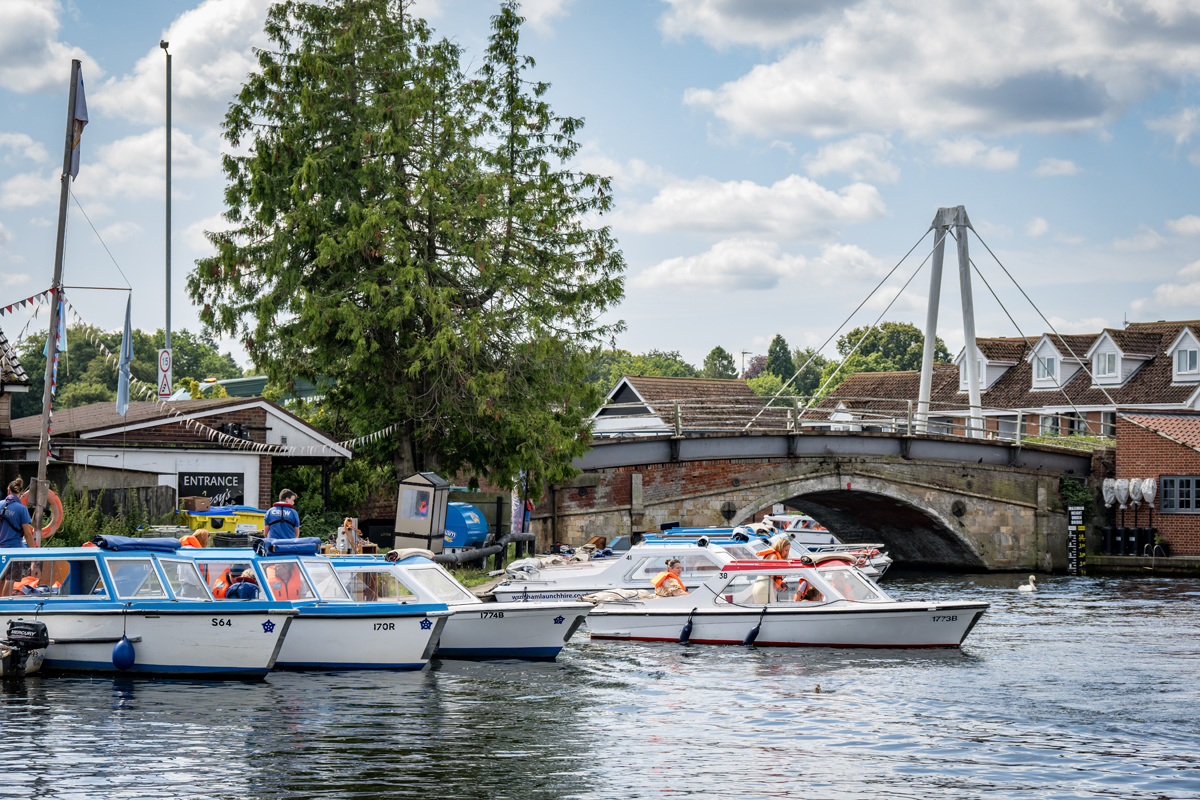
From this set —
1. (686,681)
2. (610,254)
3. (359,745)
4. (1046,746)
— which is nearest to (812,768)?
(1046,746)

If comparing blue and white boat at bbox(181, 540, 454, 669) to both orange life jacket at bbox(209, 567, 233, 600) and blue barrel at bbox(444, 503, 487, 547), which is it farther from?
blue barrel at bbox(444, 503, 487, 547)

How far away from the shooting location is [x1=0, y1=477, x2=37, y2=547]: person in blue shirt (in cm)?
1908

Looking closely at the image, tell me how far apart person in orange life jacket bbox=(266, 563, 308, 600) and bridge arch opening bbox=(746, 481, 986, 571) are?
23596mm

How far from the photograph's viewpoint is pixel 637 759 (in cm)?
1327

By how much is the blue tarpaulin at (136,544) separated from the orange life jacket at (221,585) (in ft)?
2.35

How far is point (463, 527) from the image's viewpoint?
103ft

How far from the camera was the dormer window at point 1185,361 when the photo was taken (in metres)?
56.6

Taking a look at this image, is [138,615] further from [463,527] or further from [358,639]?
[463,527]

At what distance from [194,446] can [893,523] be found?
2723 centimetres

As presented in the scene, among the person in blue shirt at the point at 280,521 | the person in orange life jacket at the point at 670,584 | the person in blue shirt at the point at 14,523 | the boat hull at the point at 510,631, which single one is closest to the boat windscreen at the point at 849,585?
the person in orange life jacket at the point at 670,584

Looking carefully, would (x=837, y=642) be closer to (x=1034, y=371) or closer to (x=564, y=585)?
(x=564, y=585)

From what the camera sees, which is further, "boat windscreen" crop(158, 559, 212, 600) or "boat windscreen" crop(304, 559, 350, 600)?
"boat windscreen" crop(304, 559, 350, 600)

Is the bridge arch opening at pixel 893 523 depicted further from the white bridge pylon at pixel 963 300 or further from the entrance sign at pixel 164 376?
the entrance sign at pixel 164 376

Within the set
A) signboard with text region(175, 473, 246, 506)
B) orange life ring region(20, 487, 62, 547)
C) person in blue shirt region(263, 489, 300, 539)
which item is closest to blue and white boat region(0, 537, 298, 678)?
person in blue shirt region(263, 489, 300, 539)
